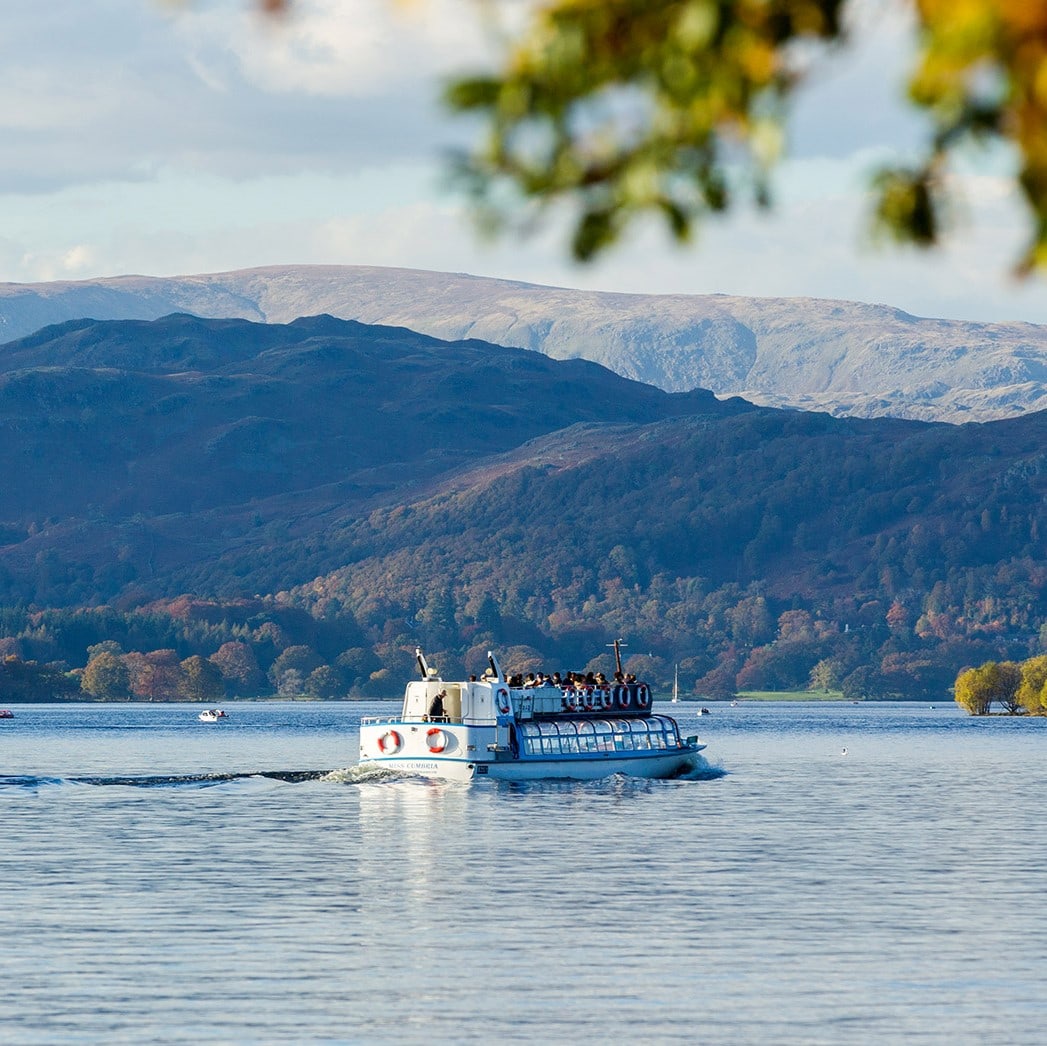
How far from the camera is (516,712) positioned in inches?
5699

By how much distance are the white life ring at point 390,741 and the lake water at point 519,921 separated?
1259 cm

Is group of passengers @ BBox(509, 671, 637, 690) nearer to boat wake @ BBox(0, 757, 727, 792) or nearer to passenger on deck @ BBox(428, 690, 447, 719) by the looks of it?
boat wake @ BBox(0, 757, 727, 792)

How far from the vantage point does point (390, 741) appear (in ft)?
469

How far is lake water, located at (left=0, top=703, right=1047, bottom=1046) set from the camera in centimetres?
4394

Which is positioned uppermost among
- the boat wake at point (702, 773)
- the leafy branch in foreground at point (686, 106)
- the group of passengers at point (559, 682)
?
the leafy branch in foreground at point (686, 106)

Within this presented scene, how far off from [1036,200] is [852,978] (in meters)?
41.5

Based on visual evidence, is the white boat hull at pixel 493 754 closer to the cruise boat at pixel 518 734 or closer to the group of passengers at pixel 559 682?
the cruise boat at pixel 518 734

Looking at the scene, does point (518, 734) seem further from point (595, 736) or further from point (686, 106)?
point (686, 106)

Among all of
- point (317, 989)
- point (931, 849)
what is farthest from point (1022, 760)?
point (317, 989)

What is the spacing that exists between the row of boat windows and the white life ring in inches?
332

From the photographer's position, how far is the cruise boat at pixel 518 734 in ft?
457

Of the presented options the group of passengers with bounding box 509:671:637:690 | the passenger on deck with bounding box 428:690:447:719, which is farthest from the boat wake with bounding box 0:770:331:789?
the group of passengers with bounding box 509:671:637:690

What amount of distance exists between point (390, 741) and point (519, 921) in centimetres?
8008

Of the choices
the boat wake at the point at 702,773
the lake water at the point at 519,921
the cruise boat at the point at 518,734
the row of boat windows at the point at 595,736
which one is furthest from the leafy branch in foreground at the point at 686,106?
the boat wake at the point at 702,773
